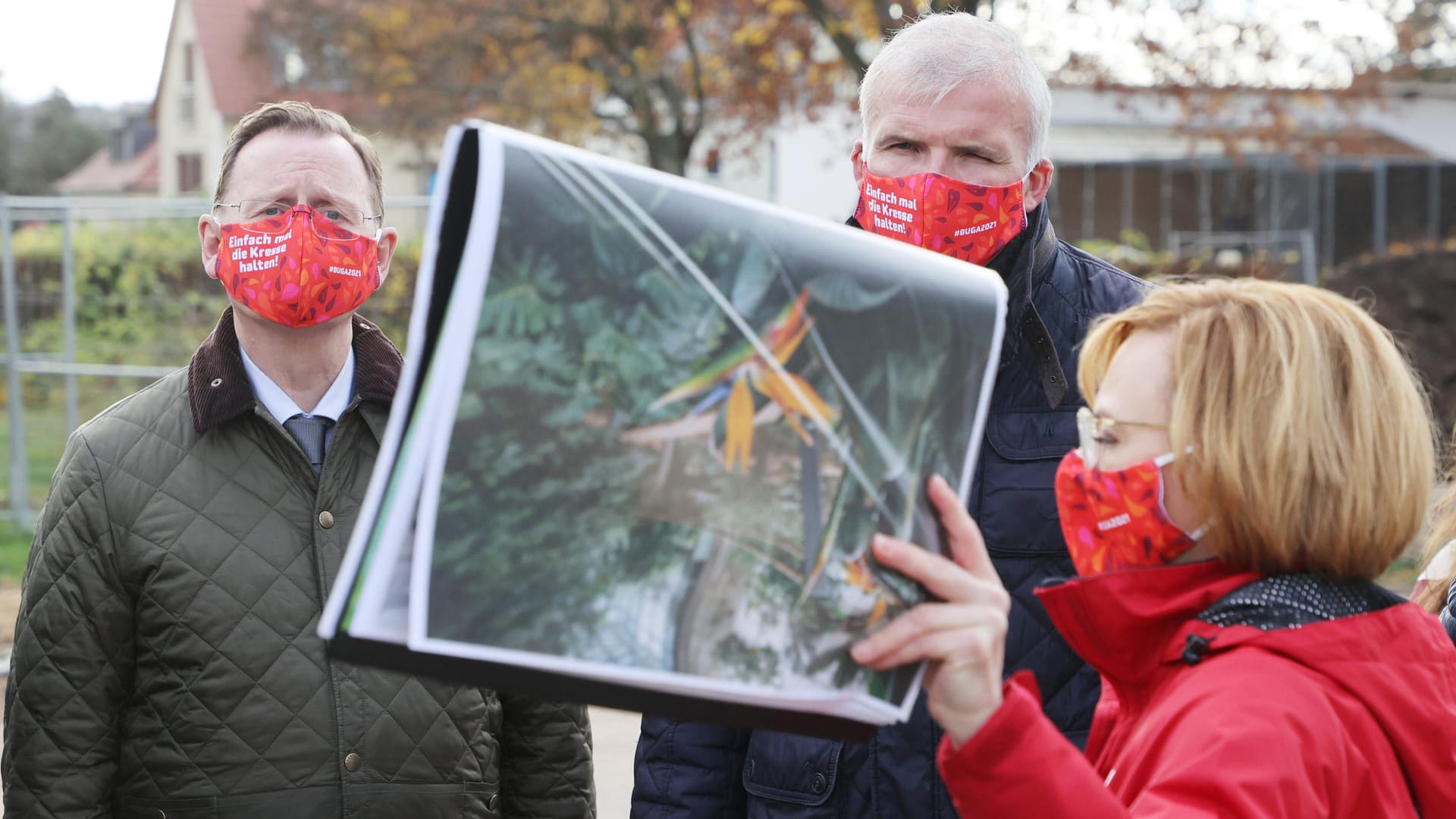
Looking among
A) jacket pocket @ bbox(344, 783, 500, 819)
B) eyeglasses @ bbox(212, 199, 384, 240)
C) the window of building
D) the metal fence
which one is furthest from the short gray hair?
the window of building

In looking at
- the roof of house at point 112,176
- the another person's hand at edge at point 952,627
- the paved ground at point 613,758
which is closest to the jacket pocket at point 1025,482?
the another person's hand at edge at point 952,627

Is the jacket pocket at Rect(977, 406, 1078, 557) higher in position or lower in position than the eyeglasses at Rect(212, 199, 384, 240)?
lower

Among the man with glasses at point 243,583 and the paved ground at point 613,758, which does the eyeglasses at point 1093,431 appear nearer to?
the man with glasses at point 243,583

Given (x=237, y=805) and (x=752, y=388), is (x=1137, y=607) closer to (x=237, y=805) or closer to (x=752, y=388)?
(x=752, y=388)

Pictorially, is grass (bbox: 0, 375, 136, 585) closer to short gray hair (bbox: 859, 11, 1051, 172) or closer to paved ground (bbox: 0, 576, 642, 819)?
paved ground (bbox: 0, 576, 642, 819)

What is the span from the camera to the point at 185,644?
7.84 ft

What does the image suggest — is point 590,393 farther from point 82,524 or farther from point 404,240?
point 404,240

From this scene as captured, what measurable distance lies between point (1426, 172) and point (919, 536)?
3313cm

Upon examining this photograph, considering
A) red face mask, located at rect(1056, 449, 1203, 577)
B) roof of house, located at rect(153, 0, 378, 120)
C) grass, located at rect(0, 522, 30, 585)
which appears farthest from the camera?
roof of house, located at rect(153, 0, 378, 120)

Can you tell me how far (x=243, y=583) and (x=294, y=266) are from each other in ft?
1.87

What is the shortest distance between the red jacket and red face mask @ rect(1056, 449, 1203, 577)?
0.03 m

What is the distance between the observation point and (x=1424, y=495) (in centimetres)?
160

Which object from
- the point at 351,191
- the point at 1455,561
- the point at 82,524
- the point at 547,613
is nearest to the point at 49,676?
the point at 82,524

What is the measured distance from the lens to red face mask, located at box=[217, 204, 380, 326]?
2.53 meters
